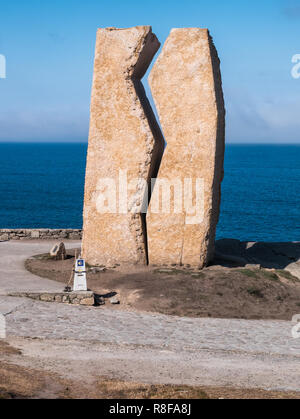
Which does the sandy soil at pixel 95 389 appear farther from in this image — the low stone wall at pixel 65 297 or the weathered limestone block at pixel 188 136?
the weathered limestone block at pixel 188 136

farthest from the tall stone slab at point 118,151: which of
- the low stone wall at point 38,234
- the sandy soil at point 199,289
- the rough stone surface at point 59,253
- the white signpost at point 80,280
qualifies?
the low stone wall at point 38,234

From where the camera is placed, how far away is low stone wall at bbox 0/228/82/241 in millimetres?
29266

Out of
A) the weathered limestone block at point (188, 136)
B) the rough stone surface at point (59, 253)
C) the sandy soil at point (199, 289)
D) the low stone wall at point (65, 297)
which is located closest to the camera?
the low stone wall at point (65, 297)

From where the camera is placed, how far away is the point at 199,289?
67.4 feet

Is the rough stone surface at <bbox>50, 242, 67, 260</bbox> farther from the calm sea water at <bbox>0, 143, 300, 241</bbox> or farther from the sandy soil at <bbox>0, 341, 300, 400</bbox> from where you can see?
the calm sea water at <bbox>0, 143, 300, 241</bbox>

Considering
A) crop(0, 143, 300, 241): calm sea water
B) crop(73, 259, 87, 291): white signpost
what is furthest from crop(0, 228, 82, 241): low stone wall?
crop(0, 143, 300, 241): calm sea water

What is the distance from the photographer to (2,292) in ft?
64.0

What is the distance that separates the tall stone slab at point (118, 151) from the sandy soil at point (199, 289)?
1.15 m

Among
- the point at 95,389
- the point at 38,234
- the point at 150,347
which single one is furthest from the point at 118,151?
the point at 95,389

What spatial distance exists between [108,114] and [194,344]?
10329 mm

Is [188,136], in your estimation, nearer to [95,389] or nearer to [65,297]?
[65,297]

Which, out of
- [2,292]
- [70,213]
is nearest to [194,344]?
[2,292]

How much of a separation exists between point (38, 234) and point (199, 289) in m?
11.3

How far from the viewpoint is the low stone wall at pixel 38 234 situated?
1152 inches
